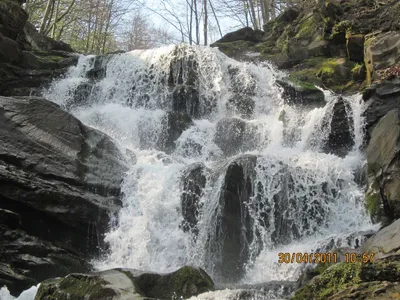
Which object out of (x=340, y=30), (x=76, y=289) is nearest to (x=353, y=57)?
(x=340, y=30)

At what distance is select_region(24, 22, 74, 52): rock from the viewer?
18.1 m

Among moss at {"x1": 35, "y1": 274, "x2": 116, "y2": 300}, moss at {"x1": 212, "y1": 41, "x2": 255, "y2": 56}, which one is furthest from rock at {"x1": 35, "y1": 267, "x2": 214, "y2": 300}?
moss at {"x1": 212, "y1": 41, "x2": 255, "y2": 56}

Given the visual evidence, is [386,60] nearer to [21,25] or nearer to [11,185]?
[11,185]

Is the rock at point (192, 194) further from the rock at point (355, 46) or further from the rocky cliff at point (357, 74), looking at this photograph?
the rock at point (355, 46)

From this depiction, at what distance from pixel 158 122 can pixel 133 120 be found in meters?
0.87

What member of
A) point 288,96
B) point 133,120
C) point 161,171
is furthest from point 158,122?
point 288,96

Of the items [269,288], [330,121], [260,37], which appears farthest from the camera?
[260,37]

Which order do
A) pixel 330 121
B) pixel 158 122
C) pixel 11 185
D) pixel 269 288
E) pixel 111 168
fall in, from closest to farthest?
pixel 269 288 < pixel 11 185 < pixel 111 168 < pixel 330 121 < pixel 158 122

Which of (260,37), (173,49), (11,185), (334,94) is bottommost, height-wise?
(11,185)

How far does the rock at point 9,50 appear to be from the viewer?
14.7 metres

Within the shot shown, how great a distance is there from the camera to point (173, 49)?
1666cm

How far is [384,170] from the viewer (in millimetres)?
9000

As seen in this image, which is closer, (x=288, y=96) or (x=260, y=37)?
(x=288, y=96)

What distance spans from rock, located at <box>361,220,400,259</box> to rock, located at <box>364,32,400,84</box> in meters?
7.60
